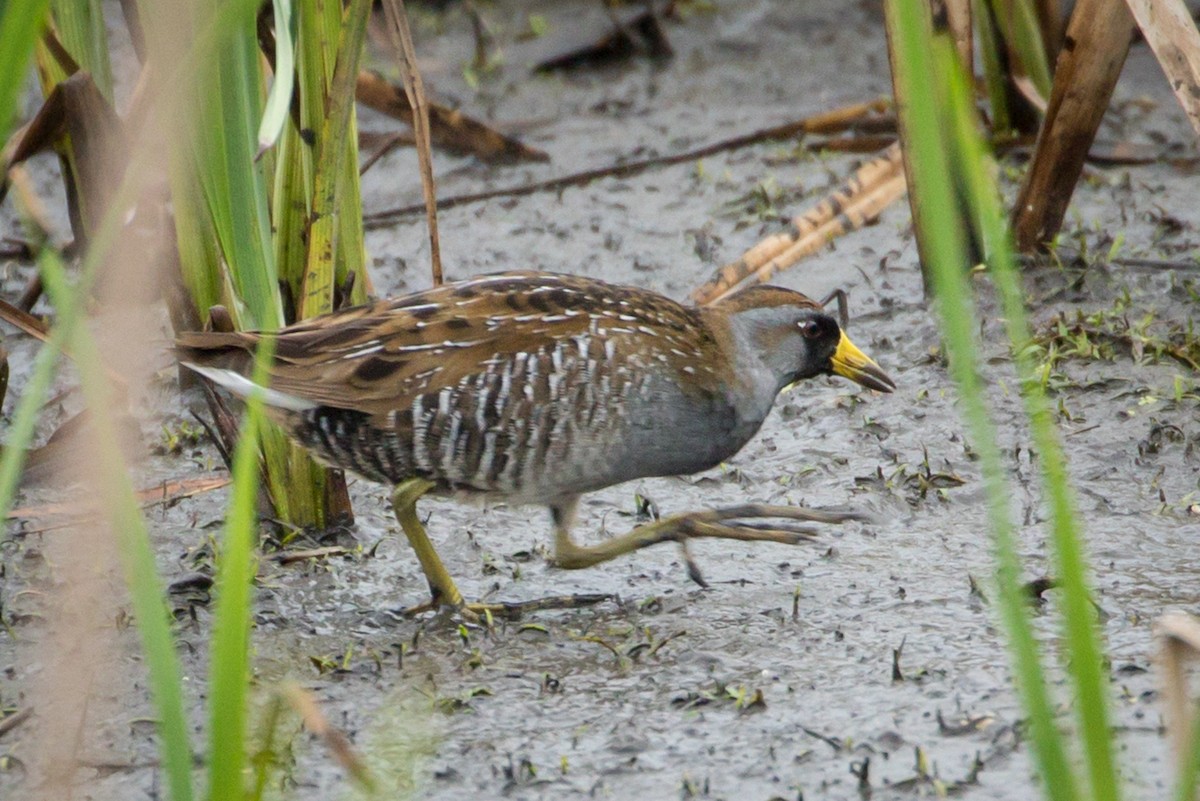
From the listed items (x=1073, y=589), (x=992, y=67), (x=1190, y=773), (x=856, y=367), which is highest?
(x=992, y=67)

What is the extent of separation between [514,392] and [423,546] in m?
0.47

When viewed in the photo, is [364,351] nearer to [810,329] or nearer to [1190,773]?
[810,329]

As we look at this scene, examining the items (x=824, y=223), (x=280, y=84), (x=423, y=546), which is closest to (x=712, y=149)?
(x=824, y=223)

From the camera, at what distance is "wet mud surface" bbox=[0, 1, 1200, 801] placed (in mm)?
2961

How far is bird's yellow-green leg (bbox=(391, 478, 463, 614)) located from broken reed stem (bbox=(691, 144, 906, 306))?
1638mm

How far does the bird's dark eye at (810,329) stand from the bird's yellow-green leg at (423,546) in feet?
3.15

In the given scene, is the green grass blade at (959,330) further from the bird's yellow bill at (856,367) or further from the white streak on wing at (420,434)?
the bird's yellow bill at (856,367)

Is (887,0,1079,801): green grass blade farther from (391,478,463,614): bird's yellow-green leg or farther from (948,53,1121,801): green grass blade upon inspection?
(391,478,463,614): bird's yellow-green leg

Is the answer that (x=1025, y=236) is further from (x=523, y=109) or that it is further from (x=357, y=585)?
(x=523, y=109)

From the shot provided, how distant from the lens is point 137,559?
6.03ft

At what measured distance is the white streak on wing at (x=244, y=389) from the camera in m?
3.40

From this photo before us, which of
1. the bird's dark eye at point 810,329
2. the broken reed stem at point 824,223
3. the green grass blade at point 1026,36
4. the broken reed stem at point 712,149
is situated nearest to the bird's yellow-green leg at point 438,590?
the bird's dark eye at point 810,329

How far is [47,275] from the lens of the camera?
194 centimetres

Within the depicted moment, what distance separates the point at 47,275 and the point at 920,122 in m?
1.04
